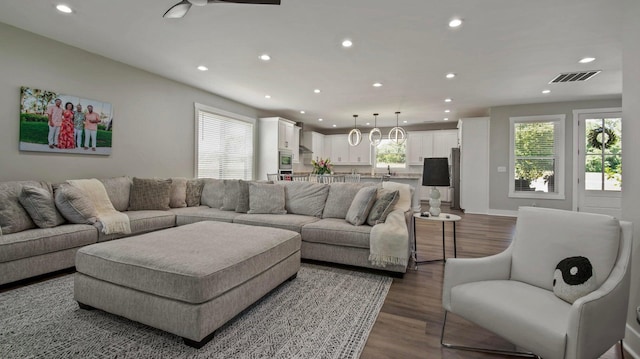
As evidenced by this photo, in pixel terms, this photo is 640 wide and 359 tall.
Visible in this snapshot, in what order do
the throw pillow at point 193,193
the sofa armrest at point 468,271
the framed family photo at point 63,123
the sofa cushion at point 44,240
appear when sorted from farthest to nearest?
the throw pillow at point 193,193
the framed family photo at point 63,123
the sofa cushion at point 44,240
the sofa armrest at point 468,271

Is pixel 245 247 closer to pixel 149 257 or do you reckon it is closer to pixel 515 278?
pixel 149 257

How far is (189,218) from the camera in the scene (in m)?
3.69

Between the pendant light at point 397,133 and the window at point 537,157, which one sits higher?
the pendant light at point 397,133

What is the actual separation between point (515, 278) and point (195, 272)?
1.95m

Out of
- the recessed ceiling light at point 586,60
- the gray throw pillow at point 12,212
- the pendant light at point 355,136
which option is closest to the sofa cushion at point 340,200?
the gray throw pillow at point 12,212

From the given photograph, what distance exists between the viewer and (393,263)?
259 centimetres

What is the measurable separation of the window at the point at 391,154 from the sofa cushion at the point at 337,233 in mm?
6631

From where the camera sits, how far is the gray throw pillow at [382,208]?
2.93m

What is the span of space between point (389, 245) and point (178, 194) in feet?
10.8

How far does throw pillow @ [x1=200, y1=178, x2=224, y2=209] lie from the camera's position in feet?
14.2

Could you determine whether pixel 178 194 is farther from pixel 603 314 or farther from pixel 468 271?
pixel 603 314

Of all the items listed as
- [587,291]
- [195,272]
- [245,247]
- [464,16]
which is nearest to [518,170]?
[464,16]

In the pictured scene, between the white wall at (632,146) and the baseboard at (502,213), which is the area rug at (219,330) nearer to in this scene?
the white wall at (632,146)

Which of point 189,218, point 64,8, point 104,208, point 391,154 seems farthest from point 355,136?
point 64,8
